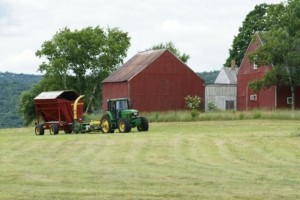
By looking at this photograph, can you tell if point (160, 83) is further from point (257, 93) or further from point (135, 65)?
point (257, 93)

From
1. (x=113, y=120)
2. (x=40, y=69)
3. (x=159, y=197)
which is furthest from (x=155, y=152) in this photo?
(x=40, y=69)

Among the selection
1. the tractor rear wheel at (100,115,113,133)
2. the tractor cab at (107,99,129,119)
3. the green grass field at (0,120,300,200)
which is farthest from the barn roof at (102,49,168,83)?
the green grass field at (0,120,300,200)

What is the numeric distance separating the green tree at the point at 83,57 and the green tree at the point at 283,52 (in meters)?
25.5

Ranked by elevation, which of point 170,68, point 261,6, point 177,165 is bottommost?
point 177,165

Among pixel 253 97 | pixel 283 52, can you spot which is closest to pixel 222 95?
pixel 253 97

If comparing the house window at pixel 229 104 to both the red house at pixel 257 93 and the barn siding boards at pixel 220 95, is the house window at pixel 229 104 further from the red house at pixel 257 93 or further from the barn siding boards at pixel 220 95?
the red house at pixel 257 93

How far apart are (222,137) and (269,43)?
34213 mm

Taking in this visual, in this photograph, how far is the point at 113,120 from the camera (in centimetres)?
4416

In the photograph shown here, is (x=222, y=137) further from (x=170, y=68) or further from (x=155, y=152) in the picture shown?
(x=170, y=68)

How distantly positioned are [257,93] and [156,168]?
180 ft

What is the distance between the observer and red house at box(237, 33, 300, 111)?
235 feet

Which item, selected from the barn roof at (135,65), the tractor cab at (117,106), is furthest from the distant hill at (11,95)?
the tractor cab at (117,106)

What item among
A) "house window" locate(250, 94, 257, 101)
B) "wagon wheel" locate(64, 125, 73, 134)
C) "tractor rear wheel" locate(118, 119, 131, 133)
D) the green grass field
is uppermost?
"house window" locate(250, 94, 257, 101)

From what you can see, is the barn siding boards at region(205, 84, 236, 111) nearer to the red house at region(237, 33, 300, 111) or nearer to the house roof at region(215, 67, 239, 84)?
the red house at region(237, 33, 300, 111)
